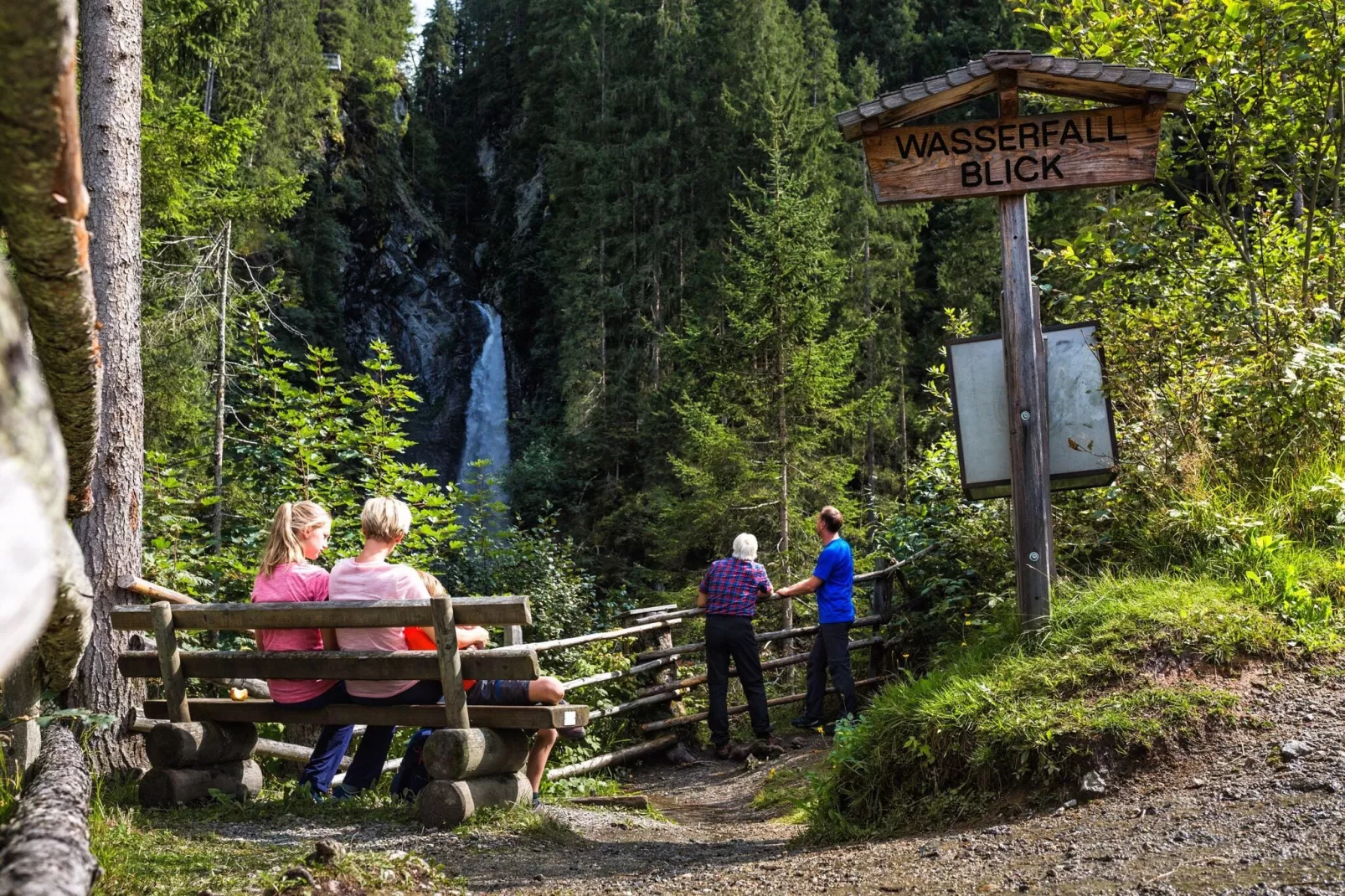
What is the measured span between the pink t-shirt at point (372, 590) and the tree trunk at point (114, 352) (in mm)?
1348

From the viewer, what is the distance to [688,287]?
2869 cm

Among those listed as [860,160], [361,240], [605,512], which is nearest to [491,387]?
[361,240]

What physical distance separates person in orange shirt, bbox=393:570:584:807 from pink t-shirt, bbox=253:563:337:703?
49 centimetres

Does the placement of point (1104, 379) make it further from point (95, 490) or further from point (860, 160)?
point (860, 160)

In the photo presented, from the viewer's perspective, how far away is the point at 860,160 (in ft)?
96.1

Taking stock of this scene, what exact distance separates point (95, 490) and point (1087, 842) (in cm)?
502

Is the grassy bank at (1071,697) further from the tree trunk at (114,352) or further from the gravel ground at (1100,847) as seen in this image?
the tree trunk at (114,352)

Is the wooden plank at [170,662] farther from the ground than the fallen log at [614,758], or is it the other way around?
the wooden plank at [170,662]

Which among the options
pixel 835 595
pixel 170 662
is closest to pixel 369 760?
pixel 170 662

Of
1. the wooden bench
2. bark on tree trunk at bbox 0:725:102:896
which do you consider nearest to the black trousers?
the wooden bench

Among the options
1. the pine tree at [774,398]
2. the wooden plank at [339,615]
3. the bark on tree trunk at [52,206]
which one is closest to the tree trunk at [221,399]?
the wooden plank at [339,615]

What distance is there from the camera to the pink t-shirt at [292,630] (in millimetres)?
5531

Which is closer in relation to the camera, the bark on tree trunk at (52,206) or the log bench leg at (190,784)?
the bark on tree trunk at (52,206)

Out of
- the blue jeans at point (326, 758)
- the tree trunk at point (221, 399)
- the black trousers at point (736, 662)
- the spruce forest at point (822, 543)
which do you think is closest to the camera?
the spruce forest at point (822, 543)
